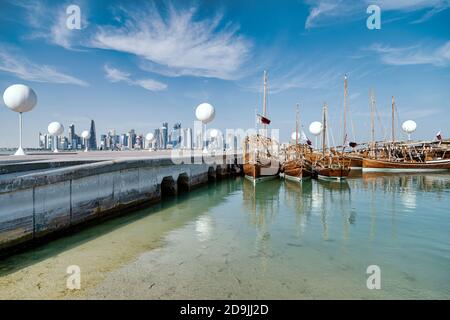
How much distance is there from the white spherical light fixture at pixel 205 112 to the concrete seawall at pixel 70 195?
15.4m

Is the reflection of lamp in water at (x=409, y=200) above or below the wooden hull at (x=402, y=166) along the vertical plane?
below

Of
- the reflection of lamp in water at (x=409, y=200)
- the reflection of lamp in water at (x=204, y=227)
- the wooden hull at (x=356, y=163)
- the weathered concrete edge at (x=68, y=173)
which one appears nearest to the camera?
the weathered concrete edge at (x=68, y=173)

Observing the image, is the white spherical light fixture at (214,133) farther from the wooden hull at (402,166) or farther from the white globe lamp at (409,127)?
the white globe lamp at (409,127)

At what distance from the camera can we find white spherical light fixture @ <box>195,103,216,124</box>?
34438 mm

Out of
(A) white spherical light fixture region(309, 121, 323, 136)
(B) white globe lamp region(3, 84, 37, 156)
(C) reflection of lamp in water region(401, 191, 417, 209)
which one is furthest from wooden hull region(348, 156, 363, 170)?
(B) white globe lamp region(3, 84, 37, 156)

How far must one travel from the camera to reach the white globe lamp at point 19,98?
24.2 m

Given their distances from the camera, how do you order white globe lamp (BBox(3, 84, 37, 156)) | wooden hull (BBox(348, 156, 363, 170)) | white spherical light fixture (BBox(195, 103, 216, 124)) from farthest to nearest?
1. wooden hull (BBox(348, 156, 363, 170))
2. white spherical light fixture (BBox(195, 103, 216, 124))
3. white globe lamp (BBox(3, 84, 37, 156))

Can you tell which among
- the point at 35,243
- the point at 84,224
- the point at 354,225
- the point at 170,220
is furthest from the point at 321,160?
the point at 35,243

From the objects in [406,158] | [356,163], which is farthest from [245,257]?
[406,158]

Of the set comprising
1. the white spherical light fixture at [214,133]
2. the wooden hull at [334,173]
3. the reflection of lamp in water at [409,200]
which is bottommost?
the reflection of lamp in water at [409,200]

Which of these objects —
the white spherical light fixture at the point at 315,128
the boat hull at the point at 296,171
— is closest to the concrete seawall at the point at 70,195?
the boat hull at the point at 296,171

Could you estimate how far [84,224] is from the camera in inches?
470

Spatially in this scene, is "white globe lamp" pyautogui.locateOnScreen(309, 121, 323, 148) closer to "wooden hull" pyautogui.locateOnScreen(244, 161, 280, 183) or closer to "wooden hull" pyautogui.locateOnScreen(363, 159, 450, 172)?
"wooden hull" pyautogui.locateOnScreen(363, 159, 450, 172)

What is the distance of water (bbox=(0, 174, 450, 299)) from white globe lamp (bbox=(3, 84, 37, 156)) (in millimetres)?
18646
